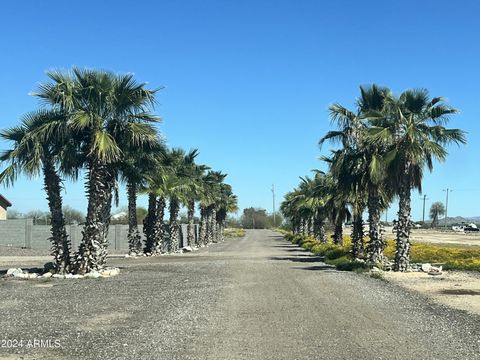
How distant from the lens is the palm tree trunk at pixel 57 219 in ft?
64.3

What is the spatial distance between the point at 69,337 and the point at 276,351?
3447 millimetres

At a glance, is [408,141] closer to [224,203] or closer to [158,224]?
[158,224]

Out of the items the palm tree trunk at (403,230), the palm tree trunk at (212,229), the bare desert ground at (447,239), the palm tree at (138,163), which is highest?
the palm tree at (138,163)

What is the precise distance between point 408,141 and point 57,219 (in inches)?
540

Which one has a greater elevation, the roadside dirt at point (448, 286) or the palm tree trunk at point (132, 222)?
the palm tree trunk at point (132, 222)

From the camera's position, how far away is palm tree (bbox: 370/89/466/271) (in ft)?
70.7

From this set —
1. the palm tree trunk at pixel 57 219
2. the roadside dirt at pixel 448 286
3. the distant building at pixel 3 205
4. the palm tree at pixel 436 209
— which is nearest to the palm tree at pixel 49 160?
the palm tree trunk at pixel 57 219

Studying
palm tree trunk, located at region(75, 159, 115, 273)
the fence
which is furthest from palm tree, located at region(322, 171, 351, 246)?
the fence

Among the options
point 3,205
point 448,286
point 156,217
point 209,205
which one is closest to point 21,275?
point 448,286

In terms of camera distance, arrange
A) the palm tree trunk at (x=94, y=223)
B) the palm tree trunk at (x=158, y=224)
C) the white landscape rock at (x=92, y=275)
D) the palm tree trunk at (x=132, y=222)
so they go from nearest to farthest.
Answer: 1. the white landscape rock at (x=92, y=275)
2. the palm tree trunk at (x=94, y=223)
3. the palm tree trunk at (x=132, y=222)
4. the palm tree trunk at (x=158, y=224)

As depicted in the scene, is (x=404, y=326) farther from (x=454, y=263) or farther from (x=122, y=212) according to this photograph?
(x=122, y=212)

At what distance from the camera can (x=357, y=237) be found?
28.4 meters

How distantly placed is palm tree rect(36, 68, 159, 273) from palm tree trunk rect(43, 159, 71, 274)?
0.49 metres

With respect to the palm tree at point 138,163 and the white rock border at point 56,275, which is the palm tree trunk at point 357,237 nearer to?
the palm tree at point 138,163
